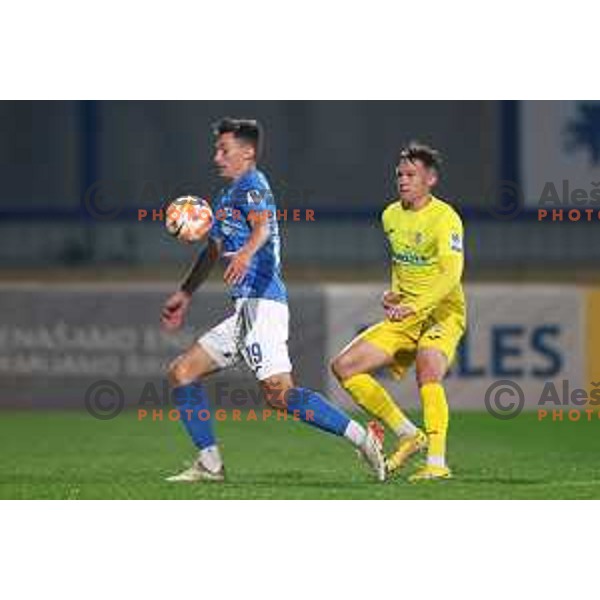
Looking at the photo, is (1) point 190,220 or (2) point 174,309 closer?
(2) point 174,309

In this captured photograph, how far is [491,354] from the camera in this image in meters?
18.8

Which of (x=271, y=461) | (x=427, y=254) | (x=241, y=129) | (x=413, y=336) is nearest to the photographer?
(x=241, y=129)

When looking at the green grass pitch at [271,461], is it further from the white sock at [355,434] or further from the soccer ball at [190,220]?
the soccer ball at [190,220]

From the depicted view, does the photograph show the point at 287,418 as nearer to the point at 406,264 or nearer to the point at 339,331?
the point at 339,331

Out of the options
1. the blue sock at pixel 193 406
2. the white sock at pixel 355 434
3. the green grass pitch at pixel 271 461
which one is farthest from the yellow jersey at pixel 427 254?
the blue sock at pixel 193 406

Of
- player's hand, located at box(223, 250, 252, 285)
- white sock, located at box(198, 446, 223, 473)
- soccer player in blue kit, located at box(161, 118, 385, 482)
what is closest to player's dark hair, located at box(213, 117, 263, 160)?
soccer player in blue kit, located at box(161, 118, 385, 482)

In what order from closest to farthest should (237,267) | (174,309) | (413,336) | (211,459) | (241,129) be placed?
(237,267), (174,309), (241,129), (211,459), (413,336)

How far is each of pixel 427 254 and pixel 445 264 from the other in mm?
203

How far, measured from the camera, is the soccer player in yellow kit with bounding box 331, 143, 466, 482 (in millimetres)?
12930

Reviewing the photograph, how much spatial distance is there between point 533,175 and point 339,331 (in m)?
4.02

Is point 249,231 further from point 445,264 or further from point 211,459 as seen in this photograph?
point 211,459

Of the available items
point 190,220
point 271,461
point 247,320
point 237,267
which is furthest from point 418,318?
point 271,461

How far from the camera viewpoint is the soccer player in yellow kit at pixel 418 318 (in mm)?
12930

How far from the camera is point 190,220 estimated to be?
12.9 meters
